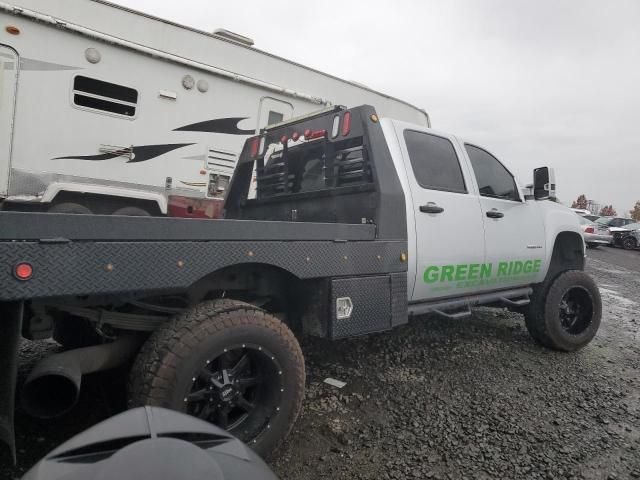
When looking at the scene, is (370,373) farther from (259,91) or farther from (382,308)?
(259,91)

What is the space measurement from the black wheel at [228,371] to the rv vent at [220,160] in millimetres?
4381

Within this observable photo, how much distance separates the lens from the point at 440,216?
3.24 m

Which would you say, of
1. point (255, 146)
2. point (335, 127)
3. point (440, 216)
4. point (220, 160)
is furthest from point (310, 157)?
point (220, 160)

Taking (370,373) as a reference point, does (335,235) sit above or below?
above

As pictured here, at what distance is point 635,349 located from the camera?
15.4 ft

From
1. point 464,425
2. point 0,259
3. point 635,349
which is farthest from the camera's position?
point 635,349

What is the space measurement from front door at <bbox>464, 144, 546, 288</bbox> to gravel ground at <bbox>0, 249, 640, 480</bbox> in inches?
33.2

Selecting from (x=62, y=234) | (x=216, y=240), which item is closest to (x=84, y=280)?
(x=62, y=234)

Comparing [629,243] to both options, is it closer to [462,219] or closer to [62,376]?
[462,219]

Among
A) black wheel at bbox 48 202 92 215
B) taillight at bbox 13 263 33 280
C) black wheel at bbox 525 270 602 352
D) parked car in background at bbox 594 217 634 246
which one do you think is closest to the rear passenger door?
black wheel at bbox 525 270 602 352

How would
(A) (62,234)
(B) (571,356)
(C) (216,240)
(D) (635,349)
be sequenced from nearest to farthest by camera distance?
(A) (62,234) < (C) (216,240) < (B) (571,356) < (D) (635,349)

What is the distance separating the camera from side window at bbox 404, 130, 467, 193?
10.7 ft

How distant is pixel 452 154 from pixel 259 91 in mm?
3698

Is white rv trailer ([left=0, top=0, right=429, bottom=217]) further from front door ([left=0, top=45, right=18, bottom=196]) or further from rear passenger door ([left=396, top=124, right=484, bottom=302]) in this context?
rear passenger door ([left=396, top=124, right=484, bottom=302])
